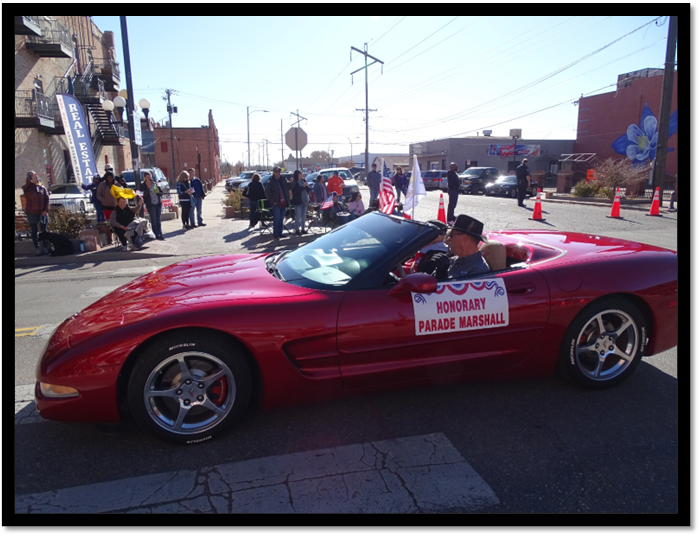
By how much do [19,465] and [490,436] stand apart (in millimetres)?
2735

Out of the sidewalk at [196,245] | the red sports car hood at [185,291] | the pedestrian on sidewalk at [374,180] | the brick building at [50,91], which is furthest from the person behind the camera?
the brick building at [50,91]

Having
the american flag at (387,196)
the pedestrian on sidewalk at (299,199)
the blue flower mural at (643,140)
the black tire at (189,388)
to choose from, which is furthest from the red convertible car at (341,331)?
the blue flower mural at (643,140)

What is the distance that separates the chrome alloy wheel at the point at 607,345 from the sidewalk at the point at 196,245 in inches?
321

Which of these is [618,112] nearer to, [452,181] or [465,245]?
[452,181]

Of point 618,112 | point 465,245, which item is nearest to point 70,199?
point 465,245

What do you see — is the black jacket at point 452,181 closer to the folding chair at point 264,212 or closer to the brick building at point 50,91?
the folding chair at point 264,212

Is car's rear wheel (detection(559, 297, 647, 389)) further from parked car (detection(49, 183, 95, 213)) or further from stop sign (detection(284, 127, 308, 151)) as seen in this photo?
parked car (detection(49, 183, 95, 213))

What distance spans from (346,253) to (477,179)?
97.0 feet

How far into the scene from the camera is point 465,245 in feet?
11.7

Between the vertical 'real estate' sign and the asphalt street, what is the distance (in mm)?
11872

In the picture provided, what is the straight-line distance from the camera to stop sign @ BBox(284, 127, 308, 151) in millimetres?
13228

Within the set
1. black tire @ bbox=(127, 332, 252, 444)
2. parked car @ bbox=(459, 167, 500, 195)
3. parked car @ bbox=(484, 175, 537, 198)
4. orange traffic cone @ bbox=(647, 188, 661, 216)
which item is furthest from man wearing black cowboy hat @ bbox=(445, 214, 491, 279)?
parked car @ bbox=(459, 167, 500, 195)

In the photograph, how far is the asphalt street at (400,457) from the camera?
2.28 metres
